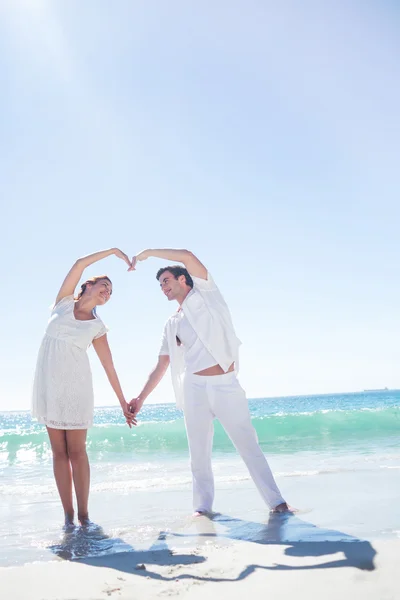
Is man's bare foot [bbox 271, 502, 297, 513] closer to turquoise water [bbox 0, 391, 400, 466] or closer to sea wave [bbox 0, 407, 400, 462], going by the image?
turquoise water [bbox 0, 391, 400, 466]

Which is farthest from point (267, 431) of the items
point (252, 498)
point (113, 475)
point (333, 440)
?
point (252, 498)

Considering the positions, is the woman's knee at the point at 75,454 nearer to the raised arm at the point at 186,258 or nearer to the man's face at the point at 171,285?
the man's face at the point at 171,285

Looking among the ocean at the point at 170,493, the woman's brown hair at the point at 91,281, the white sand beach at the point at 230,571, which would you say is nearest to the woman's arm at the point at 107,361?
the woman's brown hair at the point at 91,281

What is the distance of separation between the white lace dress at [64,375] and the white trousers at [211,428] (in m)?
0.86

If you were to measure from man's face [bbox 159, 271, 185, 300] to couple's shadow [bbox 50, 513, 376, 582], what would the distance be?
1.88 meters

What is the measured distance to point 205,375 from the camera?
4551 millimetres

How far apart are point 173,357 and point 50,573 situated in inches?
88.8

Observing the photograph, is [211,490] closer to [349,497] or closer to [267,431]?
[349,497]

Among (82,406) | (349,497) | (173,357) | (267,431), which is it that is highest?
(173,357)

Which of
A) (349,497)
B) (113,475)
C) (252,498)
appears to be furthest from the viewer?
(113,475)

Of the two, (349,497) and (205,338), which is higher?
(205,338)

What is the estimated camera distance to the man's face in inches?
188

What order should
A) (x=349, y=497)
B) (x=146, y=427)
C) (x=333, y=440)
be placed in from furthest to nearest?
(x=146, y=427) < (x=333, y=440) < (x=349, y=497)

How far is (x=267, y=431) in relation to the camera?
17328 millimetres
